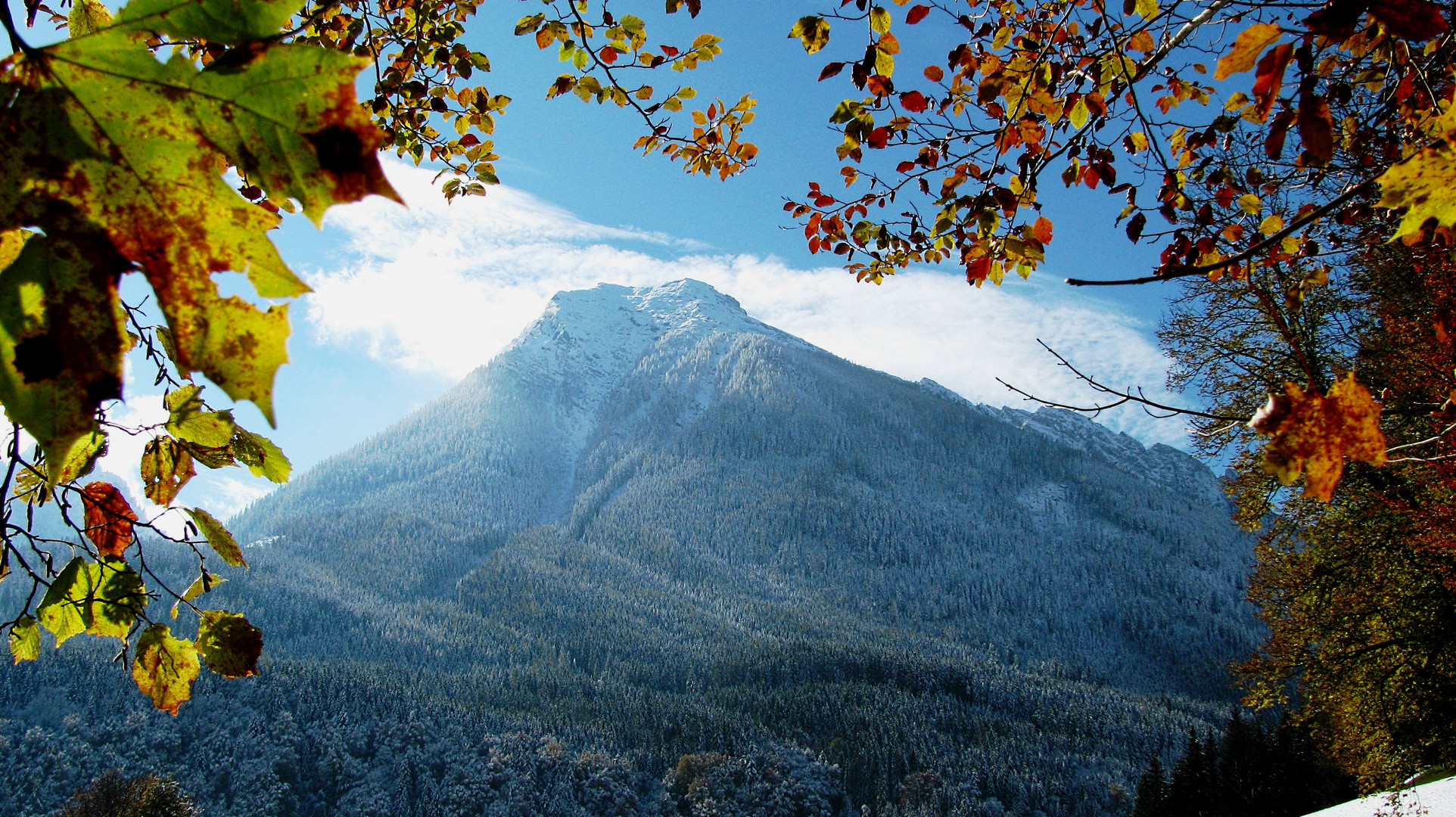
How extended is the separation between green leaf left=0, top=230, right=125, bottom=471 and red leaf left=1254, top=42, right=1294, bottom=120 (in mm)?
1162

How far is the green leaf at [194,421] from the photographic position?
0.99 m

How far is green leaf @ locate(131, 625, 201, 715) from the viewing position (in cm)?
105

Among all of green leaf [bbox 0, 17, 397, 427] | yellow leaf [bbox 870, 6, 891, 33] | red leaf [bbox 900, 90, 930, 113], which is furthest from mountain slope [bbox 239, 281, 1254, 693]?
green leaf [bbox 0, 17, 397, 427]

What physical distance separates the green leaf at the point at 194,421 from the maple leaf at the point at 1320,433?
1.43 m

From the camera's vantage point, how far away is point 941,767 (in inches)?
2372

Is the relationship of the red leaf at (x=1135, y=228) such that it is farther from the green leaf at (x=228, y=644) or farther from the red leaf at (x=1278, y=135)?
the green leaf at (x=228, y=644)

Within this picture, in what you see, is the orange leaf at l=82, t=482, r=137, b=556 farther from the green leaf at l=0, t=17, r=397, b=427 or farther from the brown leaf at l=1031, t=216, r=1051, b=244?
the brown leaf at l=1031, t=216, r=1051, b=244

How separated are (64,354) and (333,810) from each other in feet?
244

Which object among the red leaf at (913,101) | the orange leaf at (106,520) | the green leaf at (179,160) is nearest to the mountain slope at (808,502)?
the red leaf at (913,101)

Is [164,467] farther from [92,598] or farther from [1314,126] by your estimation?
[1314,126]

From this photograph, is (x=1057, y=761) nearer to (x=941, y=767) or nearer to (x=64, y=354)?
(x=941, y=767)

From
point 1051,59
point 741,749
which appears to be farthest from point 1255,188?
point 741,749

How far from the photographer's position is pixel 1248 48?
81 centimetres

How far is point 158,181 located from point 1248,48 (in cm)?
110
